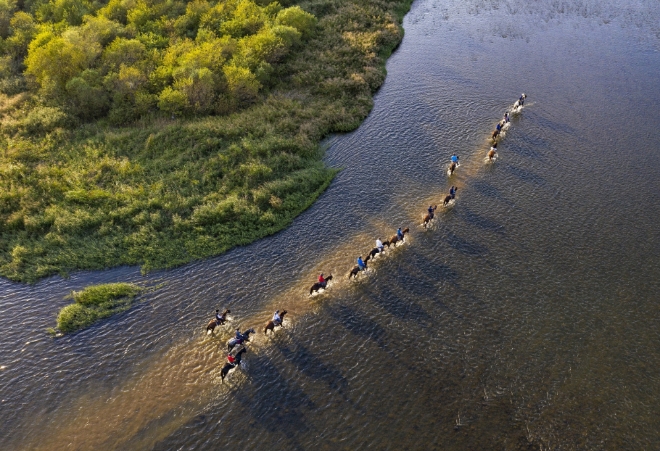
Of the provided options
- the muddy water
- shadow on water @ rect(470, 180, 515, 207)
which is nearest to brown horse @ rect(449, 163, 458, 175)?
the muddy water

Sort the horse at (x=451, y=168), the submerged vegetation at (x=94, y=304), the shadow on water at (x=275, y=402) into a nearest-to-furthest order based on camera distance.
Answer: the shadow on water at (x=275, y=402) < the submerged vegetation at (x=94, y=304) < the horse at (x=451, y=168)

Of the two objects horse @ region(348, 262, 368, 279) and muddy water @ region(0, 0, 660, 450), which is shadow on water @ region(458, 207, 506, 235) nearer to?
muddy water @ region(0, 0, 660, 450)

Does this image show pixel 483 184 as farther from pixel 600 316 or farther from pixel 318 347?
pixel 318 347

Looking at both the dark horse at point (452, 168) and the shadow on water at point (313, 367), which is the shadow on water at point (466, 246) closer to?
the dark horse at point (452, 168)

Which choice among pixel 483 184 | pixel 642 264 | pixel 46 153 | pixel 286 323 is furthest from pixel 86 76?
pixel 642 264

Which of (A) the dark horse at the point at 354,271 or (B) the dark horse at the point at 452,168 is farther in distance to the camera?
(B) the dark horse at the point at 452,168

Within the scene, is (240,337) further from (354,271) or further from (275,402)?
(354,271)

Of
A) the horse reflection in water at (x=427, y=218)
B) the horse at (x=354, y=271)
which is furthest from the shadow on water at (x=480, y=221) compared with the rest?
the horse at (x=354, y=271)
